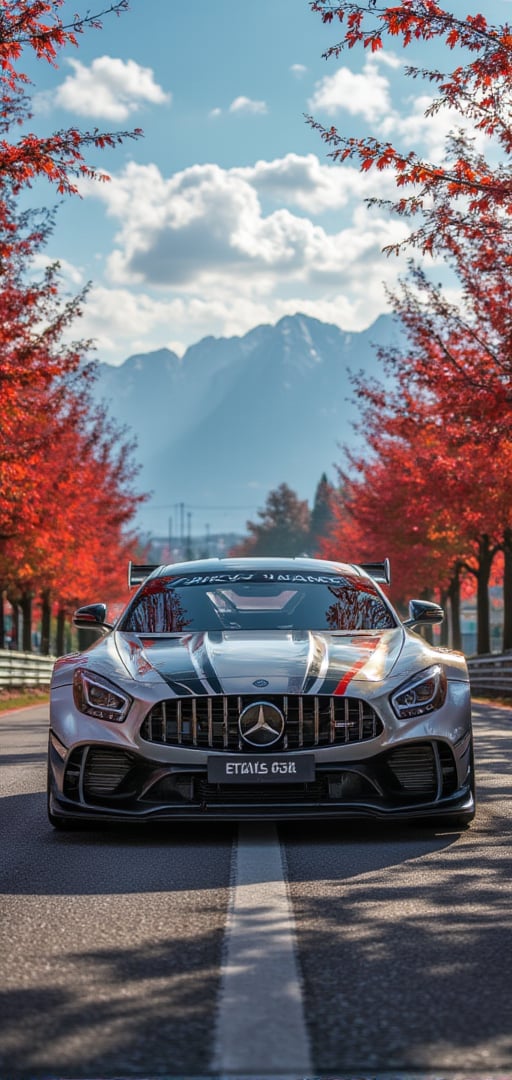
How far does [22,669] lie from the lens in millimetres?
32281

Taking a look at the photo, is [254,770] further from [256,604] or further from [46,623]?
[46,623]

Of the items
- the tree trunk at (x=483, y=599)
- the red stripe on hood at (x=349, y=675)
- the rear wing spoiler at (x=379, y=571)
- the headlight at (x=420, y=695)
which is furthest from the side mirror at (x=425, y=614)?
the tree trunk at (x=483, y=599)

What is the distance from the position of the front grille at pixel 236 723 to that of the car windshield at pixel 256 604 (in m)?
1.27

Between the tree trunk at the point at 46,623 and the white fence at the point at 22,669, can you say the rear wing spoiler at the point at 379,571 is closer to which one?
the white fence at the point at 22,669

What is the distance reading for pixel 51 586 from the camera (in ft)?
141

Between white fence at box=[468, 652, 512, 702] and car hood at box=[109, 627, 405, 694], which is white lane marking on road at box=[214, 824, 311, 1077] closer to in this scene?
car hood at box=[109, 627, 405, 694]

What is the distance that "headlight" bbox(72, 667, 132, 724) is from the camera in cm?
698

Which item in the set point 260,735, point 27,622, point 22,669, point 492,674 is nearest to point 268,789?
point 260,735

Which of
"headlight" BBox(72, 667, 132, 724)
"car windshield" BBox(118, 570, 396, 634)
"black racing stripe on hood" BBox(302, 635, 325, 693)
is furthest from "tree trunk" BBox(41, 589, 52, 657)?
"headlight" BBox(72, 667, 132, 724)

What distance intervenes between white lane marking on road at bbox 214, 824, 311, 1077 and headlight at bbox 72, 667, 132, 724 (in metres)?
1.17

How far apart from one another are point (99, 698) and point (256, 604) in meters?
1.84

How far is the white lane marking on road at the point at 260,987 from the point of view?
338cm

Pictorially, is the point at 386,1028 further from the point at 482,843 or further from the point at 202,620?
the point at 202,620

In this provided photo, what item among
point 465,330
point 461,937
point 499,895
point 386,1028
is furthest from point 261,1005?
point 465,330
